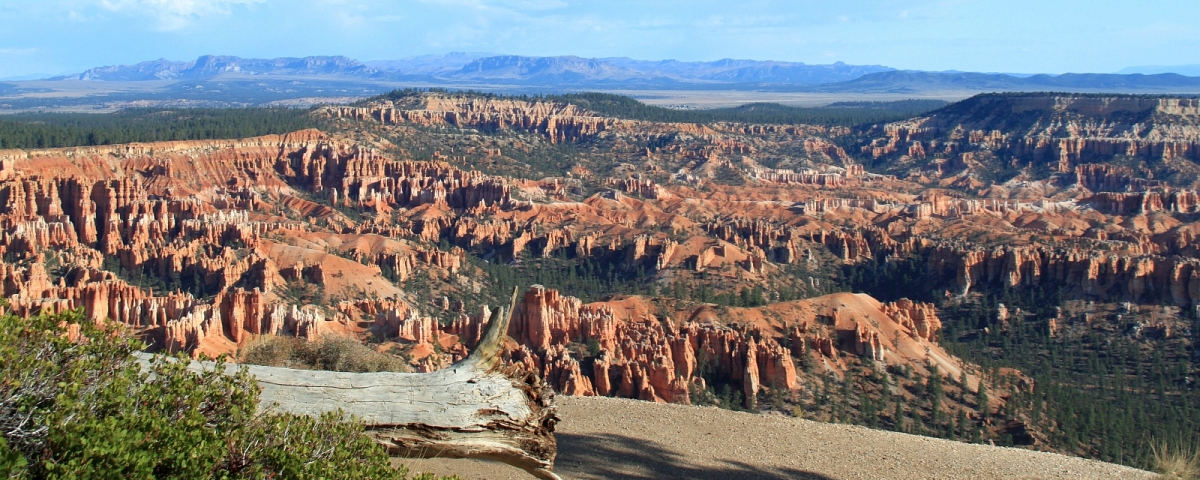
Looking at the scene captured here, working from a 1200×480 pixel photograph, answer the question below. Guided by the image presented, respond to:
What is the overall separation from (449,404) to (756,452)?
8.96 m

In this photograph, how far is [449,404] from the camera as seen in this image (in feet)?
39.1

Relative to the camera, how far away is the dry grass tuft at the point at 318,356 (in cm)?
2014

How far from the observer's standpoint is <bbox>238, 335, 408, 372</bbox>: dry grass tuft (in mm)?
20141

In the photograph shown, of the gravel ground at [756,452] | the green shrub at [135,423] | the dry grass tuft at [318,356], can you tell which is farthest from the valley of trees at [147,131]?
the green shrub at [135,423]

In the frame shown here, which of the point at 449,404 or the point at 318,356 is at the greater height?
the point at 449,404

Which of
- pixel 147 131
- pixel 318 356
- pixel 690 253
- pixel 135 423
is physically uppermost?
→ pixel 135 423

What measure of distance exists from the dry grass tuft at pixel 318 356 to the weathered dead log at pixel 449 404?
7.64 metres

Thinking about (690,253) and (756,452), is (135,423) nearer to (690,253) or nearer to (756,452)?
(756,452)

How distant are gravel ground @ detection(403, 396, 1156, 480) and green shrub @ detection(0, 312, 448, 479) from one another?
7302 mm

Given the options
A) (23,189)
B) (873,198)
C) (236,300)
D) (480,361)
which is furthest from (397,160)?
(480,361)

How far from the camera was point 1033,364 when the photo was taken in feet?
177

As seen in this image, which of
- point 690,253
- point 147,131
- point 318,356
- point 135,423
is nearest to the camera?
point 135,423

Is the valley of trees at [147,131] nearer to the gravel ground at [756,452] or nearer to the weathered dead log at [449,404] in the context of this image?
the gravel ground at [756,452]

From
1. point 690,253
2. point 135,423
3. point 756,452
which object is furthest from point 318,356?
point 690,253
